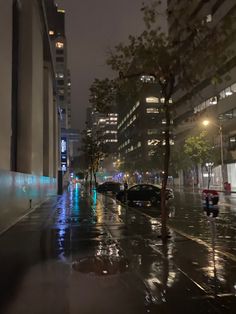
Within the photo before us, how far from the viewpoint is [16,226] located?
653 inches

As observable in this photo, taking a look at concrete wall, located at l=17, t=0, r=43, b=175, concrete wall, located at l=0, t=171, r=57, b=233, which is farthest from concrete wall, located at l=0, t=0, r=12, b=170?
concrete wall, located at l=17, t=0, r=43, b=175

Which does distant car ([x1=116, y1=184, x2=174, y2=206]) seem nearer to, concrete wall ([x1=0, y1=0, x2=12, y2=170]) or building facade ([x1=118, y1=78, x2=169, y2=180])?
concrete wall ([x1=0, y1=0, x2=12, y2=170])

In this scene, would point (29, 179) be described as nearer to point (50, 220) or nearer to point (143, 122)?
point (50, 220)

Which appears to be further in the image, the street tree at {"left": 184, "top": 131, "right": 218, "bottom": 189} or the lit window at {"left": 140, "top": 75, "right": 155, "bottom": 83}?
the street tree at {"left": 184, "top": 131, "right": 218, "bottom": 189}

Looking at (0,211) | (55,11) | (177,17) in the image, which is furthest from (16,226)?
(55,11)

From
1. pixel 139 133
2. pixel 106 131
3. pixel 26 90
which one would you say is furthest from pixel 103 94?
pixel 106 131

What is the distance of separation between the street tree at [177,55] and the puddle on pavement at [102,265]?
316 cm

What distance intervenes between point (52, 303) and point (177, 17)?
6911 mm

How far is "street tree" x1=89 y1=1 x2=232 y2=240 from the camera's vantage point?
988cm

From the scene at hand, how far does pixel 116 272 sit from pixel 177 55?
20.3 ft

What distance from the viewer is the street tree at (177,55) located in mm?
9883

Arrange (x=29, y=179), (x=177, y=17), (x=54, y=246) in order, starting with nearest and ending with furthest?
(x=177, y=17)
(x=54, y=246)
(x=29, y=179)

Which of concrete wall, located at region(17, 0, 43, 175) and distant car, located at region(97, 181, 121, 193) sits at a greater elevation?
concrete wall, located at region(17, 0, 43, 175)

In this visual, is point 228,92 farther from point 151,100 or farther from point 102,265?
point 151,100
